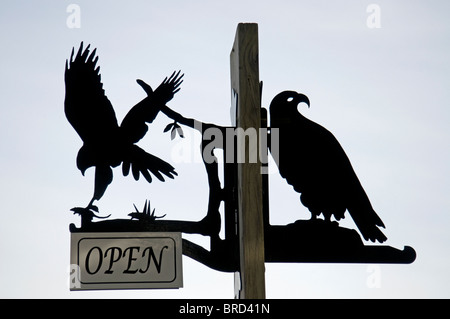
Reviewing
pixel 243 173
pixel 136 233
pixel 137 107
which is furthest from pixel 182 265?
pixel 137 107

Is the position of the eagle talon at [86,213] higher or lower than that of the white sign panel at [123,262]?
higher

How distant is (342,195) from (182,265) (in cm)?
69

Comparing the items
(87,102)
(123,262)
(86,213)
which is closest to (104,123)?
(87,102)

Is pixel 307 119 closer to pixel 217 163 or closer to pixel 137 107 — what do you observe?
pixel 217 163

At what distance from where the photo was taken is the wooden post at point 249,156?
8.58ft

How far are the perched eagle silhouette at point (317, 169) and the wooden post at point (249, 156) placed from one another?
35cm

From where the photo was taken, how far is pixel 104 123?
9.71 feet

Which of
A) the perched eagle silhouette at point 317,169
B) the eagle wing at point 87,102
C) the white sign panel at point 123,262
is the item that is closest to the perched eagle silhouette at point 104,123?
the eagle wing at point 87,102

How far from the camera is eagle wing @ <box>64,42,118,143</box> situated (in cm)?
294

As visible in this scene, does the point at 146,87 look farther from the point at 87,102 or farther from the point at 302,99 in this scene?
the point at 302,99

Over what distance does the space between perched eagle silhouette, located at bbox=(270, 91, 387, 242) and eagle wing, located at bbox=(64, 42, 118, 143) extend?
56 centimetres

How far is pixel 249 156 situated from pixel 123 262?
0.50 metres

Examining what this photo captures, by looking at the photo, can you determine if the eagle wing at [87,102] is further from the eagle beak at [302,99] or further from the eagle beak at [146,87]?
the eagle beak at [302,99]

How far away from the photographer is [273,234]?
2.88m
